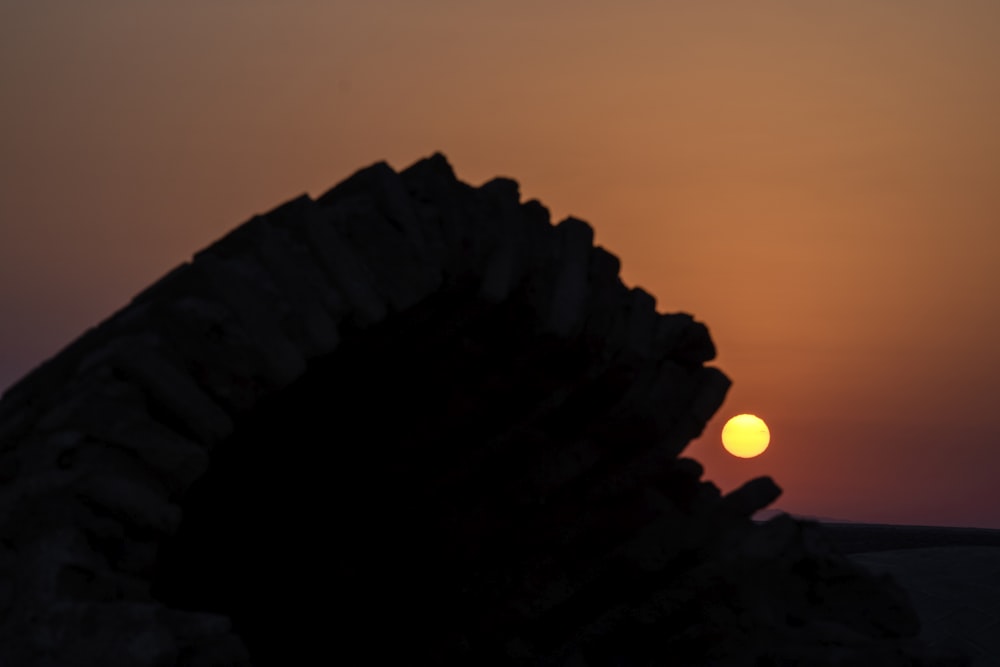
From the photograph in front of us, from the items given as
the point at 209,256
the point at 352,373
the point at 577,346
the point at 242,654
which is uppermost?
the point at 209,256

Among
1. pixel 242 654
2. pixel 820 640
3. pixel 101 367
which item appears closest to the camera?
pixel 242 654

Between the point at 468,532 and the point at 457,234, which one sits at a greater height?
the point at 457,234

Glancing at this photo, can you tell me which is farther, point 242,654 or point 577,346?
point 577,346

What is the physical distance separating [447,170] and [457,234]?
24 cm

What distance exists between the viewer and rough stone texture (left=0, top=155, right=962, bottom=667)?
7.89 ft

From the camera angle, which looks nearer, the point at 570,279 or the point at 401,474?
the point at 570,279

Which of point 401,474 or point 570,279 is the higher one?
point 570,279

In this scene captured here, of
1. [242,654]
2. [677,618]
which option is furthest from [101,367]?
[677,618]

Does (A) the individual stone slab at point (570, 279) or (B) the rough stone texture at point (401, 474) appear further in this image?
(A) the individual stone slab at point (570, 279)

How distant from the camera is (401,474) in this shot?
3465mm

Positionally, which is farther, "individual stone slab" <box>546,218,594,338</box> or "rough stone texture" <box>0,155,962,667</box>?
"individual stone slab" <box>546,218,594,338</box>

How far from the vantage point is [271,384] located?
8.67ft

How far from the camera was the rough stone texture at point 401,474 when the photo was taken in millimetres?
2406

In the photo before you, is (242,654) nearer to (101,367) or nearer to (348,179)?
(101,367)
